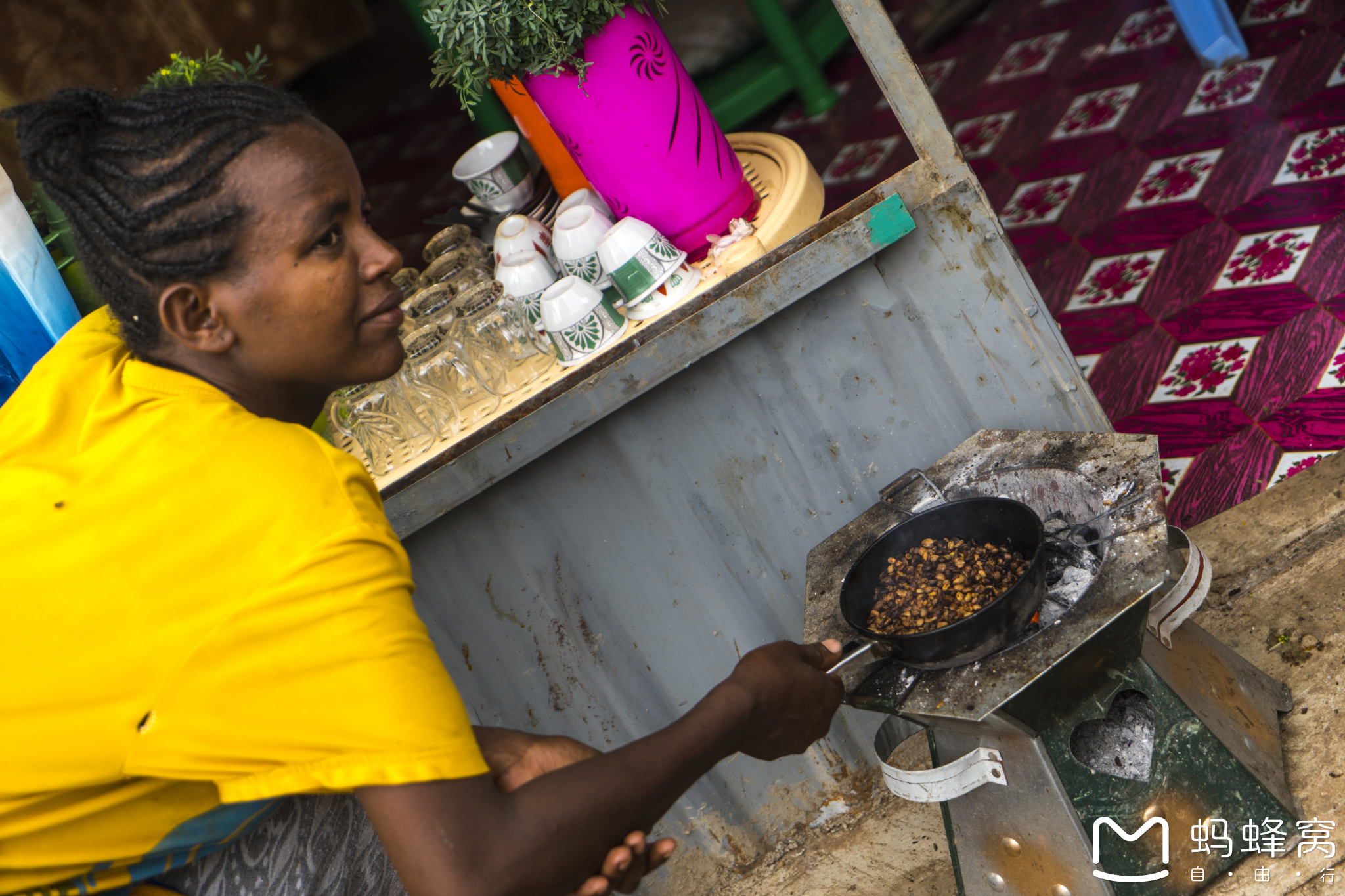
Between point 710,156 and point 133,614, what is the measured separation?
1.34m

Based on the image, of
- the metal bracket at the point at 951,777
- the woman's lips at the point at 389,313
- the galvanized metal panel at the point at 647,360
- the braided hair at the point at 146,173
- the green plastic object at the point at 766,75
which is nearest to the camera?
the braided hair at the point at 146,173

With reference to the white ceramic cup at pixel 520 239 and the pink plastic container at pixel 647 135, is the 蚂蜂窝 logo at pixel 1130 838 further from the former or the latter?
the white ceramic cup at pixel 520 239

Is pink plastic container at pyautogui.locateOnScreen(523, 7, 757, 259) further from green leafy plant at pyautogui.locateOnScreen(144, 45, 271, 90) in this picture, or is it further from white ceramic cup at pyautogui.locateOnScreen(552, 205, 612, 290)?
green leafy plant at pyautogui.locateOnScreen(144, 45, 271, 90)

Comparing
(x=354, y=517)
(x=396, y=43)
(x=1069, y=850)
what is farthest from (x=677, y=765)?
(x=396, y=43)

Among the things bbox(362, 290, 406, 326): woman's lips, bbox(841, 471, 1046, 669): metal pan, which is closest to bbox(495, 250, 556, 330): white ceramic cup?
bbox(362, 290, 406, 326): woman's lips

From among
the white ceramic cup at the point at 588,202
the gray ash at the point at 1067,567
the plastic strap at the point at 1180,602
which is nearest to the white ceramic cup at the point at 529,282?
the white ceramic cup at the point at 588,202

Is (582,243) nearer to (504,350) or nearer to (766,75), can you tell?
(504,350)

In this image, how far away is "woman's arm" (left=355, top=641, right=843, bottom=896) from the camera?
98 centimetres

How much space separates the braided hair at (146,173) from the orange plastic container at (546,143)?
109 cm

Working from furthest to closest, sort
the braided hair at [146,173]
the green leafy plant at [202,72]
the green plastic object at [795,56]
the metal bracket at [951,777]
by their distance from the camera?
the green plastic object at [795,56], the green leafy plant at [202,72], the metal bracket at [951,777], the braided hair at [146,173]

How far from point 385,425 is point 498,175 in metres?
0.68

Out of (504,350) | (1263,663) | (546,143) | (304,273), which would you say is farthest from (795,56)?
(304,273)

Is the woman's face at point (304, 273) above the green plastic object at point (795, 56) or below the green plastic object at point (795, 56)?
above

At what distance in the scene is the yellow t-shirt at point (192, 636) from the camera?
0.97 m
